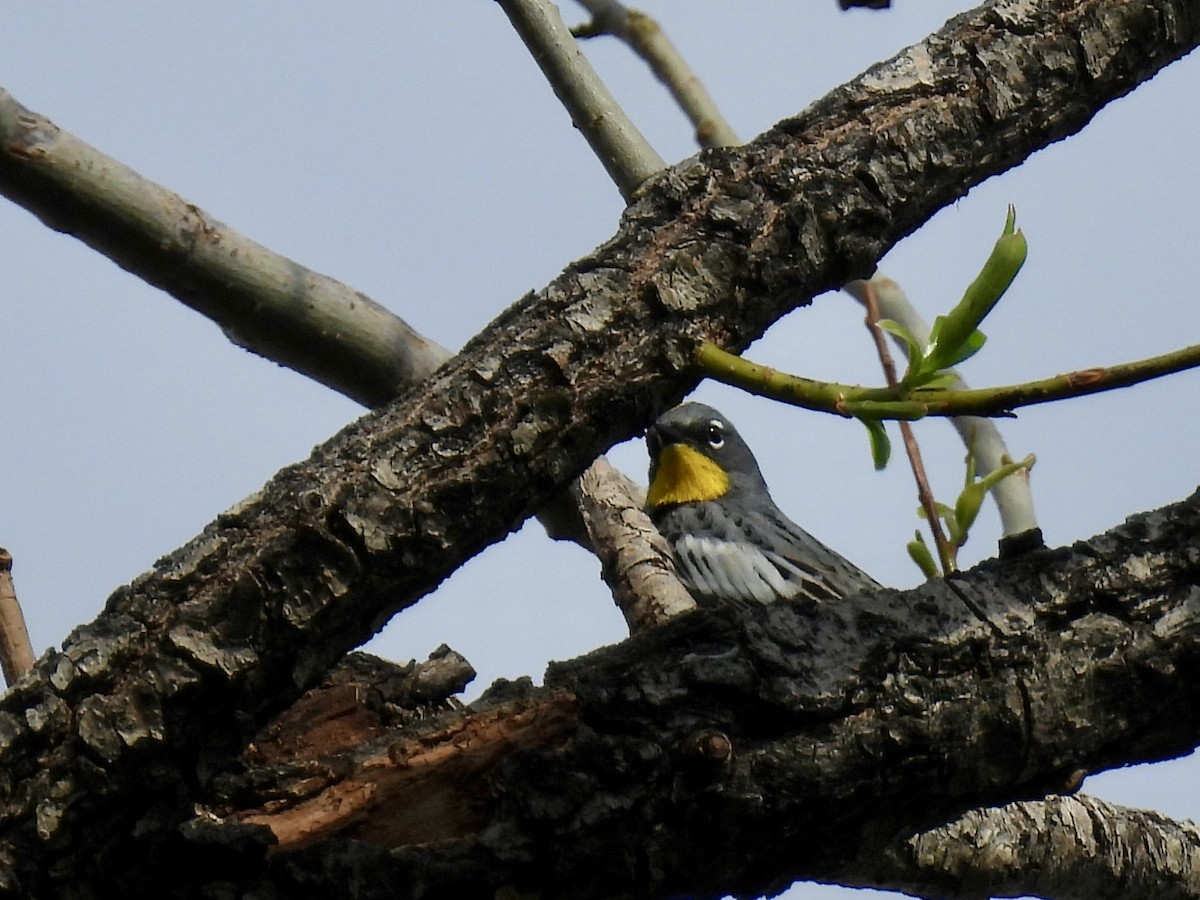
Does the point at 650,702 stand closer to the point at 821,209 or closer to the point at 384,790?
the point at 384,790

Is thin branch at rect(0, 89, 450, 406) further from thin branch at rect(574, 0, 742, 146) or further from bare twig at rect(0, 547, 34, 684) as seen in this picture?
thin branch at rect(574, 0, 742, 146)

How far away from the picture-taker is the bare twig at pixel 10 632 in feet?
7.47

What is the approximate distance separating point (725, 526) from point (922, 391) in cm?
376

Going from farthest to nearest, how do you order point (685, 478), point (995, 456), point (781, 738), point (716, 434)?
point (716, 434), point (685, 478), point (995, 456), point (781, 738)

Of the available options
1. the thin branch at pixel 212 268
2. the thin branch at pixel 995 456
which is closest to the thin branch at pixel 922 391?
the thin branch at pixel 212 268

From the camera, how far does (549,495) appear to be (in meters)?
2.07

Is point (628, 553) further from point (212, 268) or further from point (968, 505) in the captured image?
point (968, 505)

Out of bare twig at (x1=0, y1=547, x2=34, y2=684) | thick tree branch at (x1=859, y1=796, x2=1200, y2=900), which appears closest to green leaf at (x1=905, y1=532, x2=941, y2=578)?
thick tree branch at (x1=859, y1=796, x2=1200, y2=900)

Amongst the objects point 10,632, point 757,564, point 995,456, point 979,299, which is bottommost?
point 10,632

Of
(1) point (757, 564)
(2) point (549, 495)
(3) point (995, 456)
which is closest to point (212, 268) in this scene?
(2) point (549, 495)

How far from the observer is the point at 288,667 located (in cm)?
191

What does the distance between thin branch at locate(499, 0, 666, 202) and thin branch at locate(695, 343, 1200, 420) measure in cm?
239

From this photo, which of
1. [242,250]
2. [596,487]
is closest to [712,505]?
[596,487]

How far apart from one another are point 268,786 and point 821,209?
1.21m
